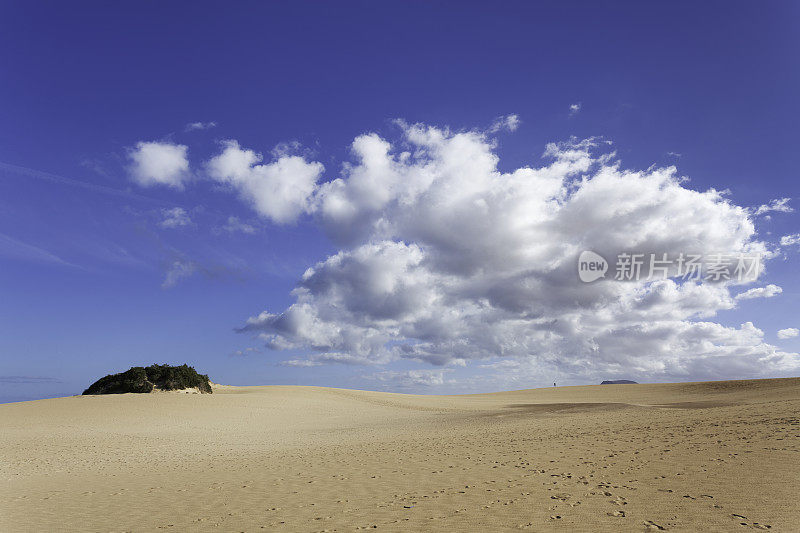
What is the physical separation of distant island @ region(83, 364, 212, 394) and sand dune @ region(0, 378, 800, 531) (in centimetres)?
1567

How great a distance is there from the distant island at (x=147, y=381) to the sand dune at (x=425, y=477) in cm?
1567

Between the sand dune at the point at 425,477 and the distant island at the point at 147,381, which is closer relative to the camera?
the sand dune at the point at 425,477

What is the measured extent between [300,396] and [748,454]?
42.2m

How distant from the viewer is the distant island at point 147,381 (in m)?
42.7

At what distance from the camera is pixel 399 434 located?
978 inches

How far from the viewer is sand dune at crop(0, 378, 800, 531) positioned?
902 cm

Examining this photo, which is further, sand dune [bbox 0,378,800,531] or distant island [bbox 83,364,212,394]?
distant island [bbox 83,364,212,394]

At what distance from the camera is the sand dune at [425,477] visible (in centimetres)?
902

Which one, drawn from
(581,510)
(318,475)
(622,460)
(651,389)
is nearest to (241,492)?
(318,475)

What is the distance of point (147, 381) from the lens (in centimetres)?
4309

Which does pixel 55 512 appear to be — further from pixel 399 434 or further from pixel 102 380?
pixel 102 380

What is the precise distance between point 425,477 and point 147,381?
38640 mm

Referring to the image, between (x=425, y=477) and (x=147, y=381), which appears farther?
(x=147, y=381)

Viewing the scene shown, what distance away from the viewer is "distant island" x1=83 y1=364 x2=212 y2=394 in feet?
140
